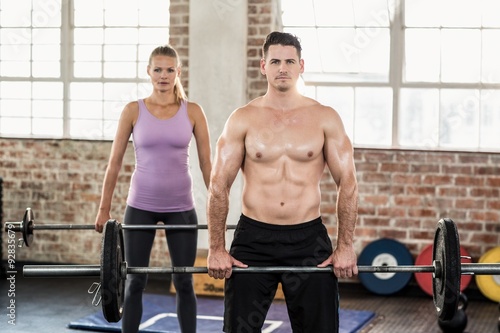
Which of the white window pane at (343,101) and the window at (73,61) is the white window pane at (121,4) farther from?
the white window pane at (343,101)

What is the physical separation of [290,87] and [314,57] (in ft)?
10.5

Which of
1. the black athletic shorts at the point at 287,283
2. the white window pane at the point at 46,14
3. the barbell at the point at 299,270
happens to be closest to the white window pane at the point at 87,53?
the white window pane at the point at 46,14

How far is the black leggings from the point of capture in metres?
3.83

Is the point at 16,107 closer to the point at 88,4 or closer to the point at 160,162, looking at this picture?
the point at 88,4

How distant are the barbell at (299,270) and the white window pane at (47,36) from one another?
3.94 meters

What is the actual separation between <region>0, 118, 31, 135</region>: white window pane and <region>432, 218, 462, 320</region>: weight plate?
4551mm

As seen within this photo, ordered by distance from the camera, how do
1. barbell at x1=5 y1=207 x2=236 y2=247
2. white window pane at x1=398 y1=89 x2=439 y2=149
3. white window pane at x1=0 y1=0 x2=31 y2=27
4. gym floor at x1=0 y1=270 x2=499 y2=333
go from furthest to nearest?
white window pane at x1=0 y1=0 x2=31 y2=27, white window pane at x1=398 y1=89 x2=439 y2=149, gym floor at x1=0 y1=270 x2=499 y2=333, barbell at x1=5 y1=207 x2=236 y2=247

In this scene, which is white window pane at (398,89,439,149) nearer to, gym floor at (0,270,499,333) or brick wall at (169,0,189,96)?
gym floor at (0,270,499,333)

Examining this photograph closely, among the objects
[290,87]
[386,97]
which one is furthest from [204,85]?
[290,87]

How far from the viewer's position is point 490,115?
596 centimetres

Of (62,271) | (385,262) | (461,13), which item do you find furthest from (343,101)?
(62,271)

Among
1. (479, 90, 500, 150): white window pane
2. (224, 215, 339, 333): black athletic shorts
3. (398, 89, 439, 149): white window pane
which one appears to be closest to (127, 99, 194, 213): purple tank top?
(224, 215, 339, 333): black athletic shorts

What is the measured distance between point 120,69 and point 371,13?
1964mm

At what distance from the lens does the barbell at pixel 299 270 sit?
117 inches
